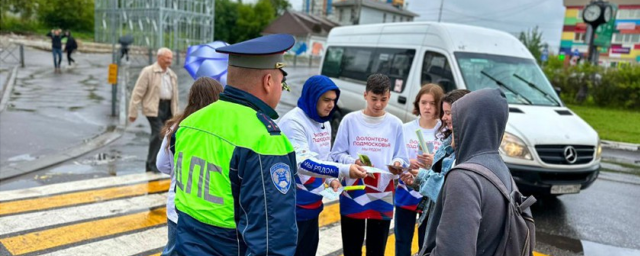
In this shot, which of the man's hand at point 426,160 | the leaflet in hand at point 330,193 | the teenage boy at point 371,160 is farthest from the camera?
the teenage boy at point 371,160

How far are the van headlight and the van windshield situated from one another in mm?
1168

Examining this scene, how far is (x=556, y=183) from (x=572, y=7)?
244ft

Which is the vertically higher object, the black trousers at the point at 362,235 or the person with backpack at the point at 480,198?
the person with backpack at the point at 480,198

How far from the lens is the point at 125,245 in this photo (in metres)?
4.57

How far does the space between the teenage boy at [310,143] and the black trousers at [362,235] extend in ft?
1.22

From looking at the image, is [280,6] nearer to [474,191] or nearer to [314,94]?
[314,94]

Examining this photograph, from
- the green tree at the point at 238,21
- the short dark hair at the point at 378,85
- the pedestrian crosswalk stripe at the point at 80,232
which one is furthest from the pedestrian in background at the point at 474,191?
the green tree at the point at 238,21

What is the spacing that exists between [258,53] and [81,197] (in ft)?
16.6

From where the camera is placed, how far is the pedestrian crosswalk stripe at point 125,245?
436 cm

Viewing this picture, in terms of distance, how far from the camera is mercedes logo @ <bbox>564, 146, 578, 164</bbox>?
595 cm

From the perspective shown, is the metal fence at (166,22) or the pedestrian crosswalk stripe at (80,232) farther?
the metal fence at (166,22)

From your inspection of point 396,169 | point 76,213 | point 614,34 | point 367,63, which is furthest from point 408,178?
point 614,34

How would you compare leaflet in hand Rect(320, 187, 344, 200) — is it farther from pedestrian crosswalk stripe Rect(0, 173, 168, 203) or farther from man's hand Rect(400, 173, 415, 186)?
pedestrian crosswalk stripe Rect(0, 173, 168, 203)

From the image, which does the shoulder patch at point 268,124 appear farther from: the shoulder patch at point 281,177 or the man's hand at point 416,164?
the man's hand at point 416,164
